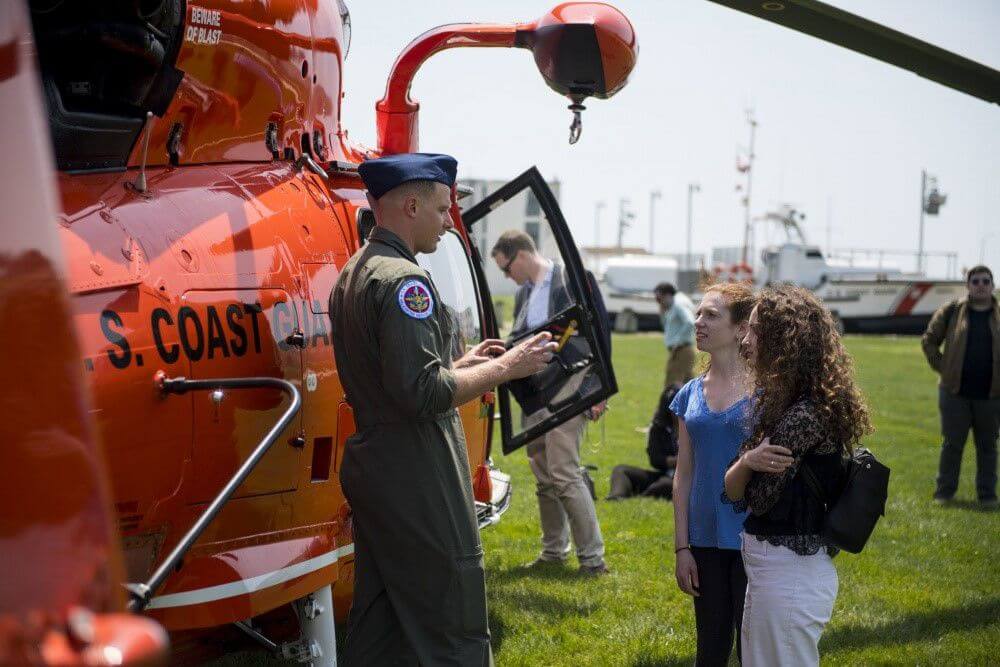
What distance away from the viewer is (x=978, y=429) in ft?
30.1

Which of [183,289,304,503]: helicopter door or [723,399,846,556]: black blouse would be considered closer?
[183,289,304,503]: helicopter door

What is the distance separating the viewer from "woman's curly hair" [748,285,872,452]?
3398 millimetres

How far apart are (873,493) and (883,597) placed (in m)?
3.43

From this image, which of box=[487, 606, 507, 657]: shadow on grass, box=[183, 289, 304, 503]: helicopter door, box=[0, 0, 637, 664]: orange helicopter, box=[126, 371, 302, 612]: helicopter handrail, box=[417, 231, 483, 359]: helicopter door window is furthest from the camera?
box=[487, 606, 507, 657]: shadow on grass

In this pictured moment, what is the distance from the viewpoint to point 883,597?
20.9 ft

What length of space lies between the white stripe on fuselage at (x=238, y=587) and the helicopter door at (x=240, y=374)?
265mm

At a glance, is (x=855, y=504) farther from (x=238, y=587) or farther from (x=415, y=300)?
(x=238, y=587)

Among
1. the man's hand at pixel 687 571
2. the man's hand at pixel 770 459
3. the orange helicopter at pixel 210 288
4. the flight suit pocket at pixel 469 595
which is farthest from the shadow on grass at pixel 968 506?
the flight suit pocket at pixel 469 595

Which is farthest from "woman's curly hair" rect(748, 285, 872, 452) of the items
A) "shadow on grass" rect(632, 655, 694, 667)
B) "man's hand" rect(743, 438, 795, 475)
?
"shadow on grass" rect(632, 655, 694, 667)

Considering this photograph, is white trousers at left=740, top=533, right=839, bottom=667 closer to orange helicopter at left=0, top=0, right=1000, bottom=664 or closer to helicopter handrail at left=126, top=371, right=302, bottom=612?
orange helicopter at left=0, top=0, right=1000, bottom=664

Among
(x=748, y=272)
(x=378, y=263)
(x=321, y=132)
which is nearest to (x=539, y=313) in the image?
(x=321, y=132)

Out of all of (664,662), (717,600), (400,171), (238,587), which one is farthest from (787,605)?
(664,662)

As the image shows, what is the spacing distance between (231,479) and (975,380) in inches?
302

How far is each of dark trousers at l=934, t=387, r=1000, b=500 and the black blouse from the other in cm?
642
